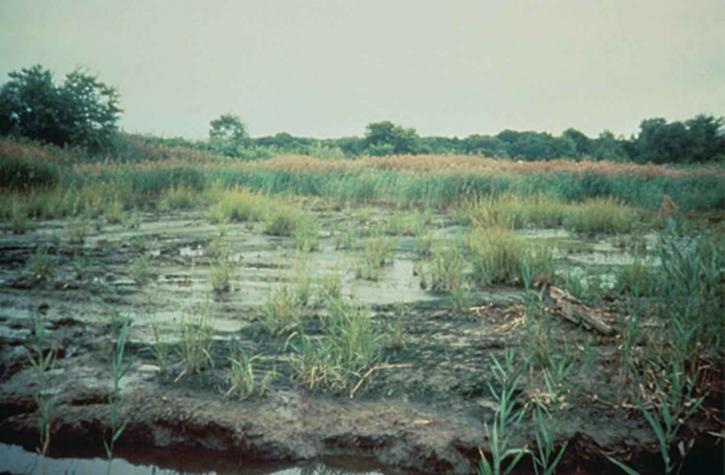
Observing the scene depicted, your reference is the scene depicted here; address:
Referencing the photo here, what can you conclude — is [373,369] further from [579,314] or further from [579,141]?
[579,141]

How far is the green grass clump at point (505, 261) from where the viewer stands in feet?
14.2

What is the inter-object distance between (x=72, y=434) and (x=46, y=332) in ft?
3.83

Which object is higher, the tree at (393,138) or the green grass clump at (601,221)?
the tree at (393,138)

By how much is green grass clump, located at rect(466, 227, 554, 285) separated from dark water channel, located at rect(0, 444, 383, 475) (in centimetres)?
283

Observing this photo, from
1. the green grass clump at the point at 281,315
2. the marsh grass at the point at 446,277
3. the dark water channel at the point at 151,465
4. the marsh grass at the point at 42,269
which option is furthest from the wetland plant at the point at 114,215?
the dark water channel at the point at 151,465

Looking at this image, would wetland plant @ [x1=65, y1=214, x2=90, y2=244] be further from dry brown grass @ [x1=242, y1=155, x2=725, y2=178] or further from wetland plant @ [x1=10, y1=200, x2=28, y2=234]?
dry brown grass @ [x1=242, y1=155, x2=725, y2=178]

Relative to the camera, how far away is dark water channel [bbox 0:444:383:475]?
6.01ft

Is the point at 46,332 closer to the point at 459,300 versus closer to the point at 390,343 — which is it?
the point at 390,343

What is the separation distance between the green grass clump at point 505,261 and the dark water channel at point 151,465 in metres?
2.83

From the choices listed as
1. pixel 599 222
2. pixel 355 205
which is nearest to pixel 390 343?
pixel 599 222

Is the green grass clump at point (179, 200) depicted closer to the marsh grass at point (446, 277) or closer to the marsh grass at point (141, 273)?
the marsh grass at point (141, 273)

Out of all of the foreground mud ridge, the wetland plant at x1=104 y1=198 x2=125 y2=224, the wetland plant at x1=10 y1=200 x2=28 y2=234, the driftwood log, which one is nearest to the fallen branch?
the foreground mud ridge

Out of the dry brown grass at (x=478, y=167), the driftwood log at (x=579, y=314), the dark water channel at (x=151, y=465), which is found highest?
the dry brown grass at (x=478, y=167)

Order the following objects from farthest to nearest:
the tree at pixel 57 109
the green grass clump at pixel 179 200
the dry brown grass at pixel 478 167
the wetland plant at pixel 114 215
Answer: the tree at pixel 57 109 < the dry brown grass at pixel 478 167 < the green grass clump at pixel 179 200 < the wetland plant at pixel 114 215
